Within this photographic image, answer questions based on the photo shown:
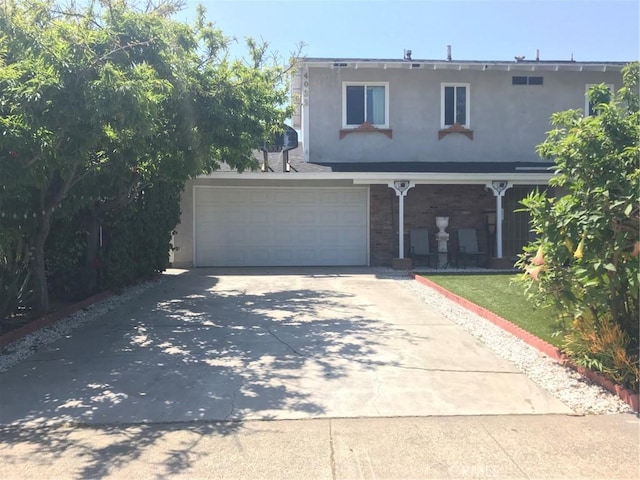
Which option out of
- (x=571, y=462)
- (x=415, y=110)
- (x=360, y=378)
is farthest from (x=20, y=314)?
(x=415, y=110)

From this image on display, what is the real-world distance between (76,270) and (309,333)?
5.48 metres

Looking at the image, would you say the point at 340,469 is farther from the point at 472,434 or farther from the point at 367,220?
the point at 367,220

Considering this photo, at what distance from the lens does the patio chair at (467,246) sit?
1505 centimetres

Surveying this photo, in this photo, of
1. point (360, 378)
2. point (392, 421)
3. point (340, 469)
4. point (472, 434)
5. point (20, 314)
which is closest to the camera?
point (340, 469)

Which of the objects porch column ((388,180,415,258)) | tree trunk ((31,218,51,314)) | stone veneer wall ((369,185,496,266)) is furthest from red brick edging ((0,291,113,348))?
stone veneer wall ((369,185,496,266))

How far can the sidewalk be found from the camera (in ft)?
12.1

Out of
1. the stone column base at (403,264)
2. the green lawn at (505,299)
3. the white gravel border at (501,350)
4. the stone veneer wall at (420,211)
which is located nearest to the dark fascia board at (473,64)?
the stone veneer wall at (420,211)

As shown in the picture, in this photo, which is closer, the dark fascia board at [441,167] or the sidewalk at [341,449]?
the sidewalk at [341,449]

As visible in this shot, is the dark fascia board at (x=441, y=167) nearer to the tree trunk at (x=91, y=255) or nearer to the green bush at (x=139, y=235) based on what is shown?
the green bush at (x=139, y=235)

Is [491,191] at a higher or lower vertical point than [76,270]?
higher

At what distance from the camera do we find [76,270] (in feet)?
33.9

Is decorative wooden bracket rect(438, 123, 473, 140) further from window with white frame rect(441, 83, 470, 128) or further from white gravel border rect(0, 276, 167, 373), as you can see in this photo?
white gravel border rect(0, 276, 167, 373)

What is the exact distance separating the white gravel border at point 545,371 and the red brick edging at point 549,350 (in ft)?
0.16

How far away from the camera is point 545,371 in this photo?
5840 millimetres
